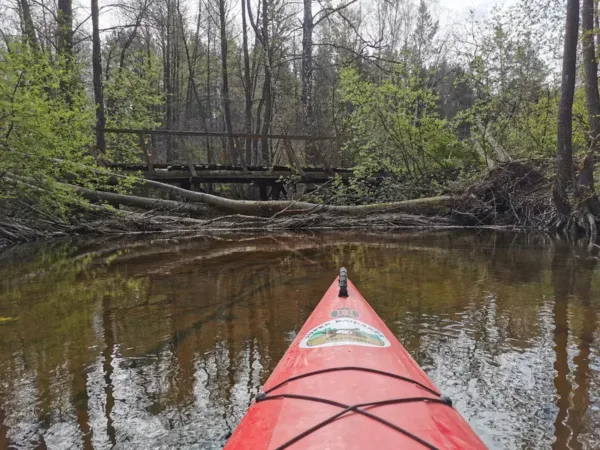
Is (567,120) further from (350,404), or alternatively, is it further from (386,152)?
(350,404)

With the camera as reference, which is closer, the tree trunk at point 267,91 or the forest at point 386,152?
the forest at point 386,152

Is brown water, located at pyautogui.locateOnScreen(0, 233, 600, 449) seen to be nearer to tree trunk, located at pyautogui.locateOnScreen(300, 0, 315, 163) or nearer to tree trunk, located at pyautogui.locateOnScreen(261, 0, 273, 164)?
tree trunk, located at pyautogui.locateOnScreen(300, 0, 315, 163)

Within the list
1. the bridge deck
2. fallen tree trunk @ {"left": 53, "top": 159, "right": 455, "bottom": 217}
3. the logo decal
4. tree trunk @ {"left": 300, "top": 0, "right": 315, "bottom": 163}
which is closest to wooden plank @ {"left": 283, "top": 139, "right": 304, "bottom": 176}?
the bridge deck

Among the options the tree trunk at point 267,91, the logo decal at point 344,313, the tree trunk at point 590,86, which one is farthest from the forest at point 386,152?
the logo decal at point 344,313

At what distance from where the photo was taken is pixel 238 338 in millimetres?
3848

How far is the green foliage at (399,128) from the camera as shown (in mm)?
12953

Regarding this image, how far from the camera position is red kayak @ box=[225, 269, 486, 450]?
156cm

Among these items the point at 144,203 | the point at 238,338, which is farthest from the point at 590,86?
the point at 144,203

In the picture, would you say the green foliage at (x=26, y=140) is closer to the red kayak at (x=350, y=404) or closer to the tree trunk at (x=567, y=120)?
the red kayak at (x=350, y=404)

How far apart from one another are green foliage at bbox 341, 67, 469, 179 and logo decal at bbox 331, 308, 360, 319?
10.7 meters

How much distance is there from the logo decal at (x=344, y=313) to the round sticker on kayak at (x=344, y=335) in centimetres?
13

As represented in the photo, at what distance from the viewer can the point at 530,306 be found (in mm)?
4637

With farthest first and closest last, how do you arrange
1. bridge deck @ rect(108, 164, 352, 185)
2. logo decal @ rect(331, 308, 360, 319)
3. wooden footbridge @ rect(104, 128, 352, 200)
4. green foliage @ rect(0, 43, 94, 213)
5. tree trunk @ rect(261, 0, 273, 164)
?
tree trunk @ rect(261, 0, 273, 164) < bridge deck @ rect(108, 164, 352, 185) < wooden footbridge @ rect(104, 128, 352, 200) < green foliage @ rect(0, 43, 94, 213) < logo decal @ rect(331, 308, 360, 319)

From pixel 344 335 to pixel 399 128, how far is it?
1172cm
